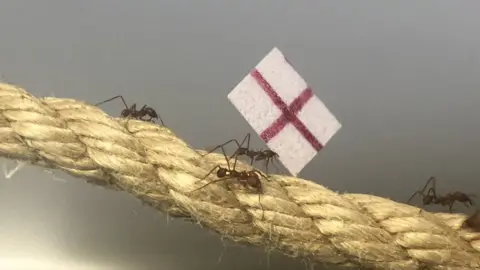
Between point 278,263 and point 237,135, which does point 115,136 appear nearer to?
point 237,135

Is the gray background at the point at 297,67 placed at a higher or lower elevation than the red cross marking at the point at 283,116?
higher

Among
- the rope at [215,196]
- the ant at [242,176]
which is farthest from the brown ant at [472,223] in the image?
the ant at [242,176]

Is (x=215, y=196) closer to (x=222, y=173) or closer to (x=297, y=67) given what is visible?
(x=222, y=173)

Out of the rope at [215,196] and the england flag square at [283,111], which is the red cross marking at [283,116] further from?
the rope at [215,196]

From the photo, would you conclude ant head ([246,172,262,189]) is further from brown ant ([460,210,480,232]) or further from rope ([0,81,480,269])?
brown ant ([460,210,480,232])

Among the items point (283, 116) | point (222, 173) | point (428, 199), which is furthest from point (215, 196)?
point (428, 199)
